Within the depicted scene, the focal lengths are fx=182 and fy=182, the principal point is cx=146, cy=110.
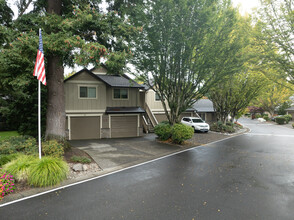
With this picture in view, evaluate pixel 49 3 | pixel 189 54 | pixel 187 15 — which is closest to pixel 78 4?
pixel 49 3

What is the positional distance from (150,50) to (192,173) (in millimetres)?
9263

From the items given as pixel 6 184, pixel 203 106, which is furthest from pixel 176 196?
pixel 203 106

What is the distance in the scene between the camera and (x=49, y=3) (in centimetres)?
1075

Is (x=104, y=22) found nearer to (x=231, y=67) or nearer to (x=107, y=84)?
(x=107, y=84)

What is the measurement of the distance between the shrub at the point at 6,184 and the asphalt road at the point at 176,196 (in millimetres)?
888

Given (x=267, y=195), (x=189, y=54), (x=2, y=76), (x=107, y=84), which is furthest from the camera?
(x=107, y=84)

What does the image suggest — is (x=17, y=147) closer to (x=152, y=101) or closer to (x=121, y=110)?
(x=121, y=110)

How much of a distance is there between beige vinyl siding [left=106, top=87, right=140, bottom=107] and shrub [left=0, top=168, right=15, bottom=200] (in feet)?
42.0

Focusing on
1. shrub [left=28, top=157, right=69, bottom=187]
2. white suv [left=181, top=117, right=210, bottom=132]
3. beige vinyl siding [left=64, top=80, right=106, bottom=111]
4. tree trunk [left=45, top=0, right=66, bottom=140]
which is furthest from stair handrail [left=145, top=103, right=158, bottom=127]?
shrub [left=28, top=157, right=69, bottom=187]

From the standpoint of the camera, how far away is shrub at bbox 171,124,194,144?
47.9 feet

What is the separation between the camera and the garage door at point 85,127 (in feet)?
57.0

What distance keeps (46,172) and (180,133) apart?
1017 centimetres

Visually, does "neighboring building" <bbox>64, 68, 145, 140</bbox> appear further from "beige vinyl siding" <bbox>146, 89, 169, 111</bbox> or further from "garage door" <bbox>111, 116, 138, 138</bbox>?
"beige vinyl siding" <bbox>146, 89, 169, 111</bbox>

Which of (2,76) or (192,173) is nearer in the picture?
(192,173)
